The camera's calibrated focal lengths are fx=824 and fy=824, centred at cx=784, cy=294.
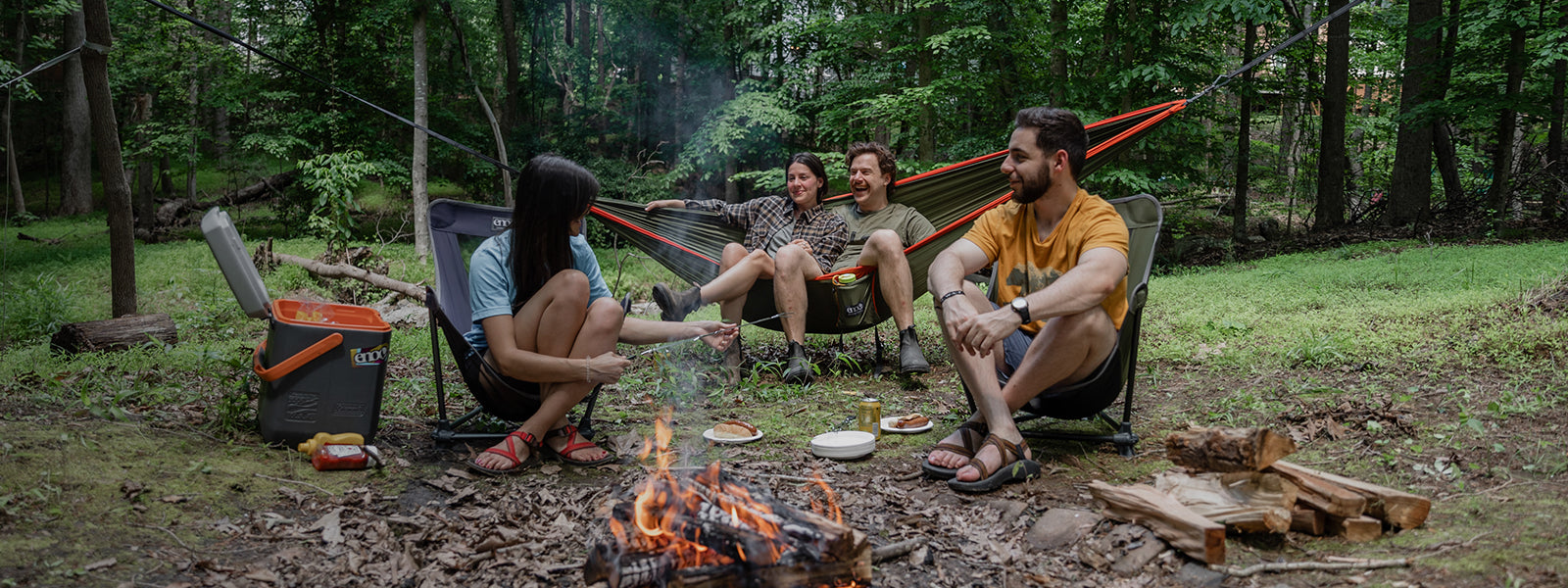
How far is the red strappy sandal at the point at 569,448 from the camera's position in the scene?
7.41 feet

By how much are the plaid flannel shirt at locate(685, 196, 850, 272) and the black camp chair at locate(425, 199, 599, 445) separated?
1.09m

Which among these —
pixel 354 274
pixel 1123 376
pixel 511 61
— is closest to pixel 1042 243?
pixel 1123 376

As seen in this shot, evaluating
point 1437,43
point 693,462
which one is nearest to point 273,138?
point 693,462

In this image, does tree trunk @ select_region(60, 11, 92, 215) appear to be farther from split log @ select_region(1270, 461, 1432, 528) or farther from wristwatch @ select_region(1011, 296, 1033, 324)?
split log @ select_region(1270, 461, 1432, 528)

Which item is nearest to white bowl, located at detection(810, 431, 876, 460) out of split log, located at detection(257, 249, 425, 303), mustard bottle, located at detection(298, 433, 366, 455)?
mustard bottle, located at detection(298, 433, 366, 455)

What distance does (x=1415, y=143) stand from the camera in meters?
6.48

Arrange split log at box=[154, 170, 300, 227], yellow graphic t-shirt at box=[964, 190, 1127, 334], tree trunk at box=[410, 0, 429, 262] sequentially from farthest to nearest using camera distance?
split log at box=[154, 170, 300, 227] → tree trunk at box=[410, 0, 429, 262] → yellow graphic t-shirt at box=[964, 190, 1127, 334]

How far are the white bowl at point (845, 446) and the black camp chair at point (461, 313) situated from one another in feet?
2.10

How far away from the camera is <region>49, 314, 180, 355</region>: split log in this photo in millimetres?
3504

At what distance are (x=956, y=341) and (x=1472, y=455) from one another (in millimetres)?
1170

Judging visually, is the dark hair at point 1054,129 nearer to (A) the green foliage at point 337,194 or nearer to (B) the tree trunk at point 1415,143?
(A) the green foliage at point 337,194

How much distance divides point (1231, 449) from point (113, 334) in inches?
168

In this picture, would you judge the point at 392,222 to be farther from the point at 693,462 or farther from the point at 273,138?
the point at 693,462

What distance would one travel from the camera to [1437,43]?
6.89 meters
